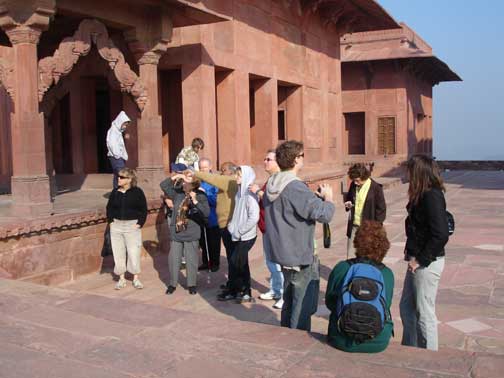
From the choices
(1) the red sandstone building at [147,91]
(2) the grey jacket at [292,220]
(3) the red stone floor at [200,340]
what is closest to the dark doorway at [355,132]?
(1) the red sandstone building at [147,91]

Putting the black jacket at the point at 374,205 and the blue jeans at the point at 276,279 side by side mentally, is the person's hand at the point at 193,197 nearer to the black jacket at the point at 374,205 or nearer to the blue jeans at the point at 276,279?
the blue jeans at the point at 276,279

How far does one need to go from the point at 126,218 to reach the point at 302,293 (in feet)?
10.8

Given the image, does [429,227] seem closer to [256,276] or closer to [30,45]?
[256,276]

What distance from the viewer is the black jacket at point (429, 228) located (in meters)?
4.06

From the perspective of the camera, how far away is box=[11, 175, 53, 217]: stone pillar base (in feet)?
23.8

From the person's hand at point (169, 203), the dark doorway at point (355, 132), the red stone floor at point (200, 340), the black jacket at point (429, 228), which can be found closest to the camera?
the red stone floor at point (200, 340)

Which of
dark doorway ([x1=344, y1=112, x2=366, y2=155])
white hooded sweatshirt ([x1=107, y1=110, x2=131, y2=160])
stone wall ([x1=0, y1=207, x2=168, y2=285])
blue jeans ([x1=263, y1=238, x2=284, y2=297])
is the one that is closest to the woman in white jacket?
blue jeans ([x1=263, y1=238, x2=284, y2=297])

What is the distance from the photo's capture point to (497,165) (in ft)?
120

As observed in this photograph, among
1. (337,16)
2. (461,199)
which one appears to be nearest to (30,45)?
(337,16)

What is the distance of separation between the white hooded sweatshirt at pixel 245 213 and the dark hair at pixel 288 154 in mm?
1827

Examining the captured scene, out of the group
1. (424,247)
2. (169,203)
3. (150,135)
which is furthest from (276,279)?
(150,135)

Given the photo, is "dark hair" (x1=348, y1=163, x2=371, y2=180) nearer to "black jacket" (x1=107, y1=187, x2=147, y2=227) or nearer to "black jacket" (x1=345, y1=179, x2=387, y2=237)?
"black jacket" (x1=345, y1=179, x2=387, y2=237)

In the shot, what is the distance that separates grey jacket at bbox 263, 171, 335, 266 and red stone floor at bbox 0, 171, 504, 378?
55 cm

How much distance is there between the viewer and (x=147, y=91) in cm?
955
